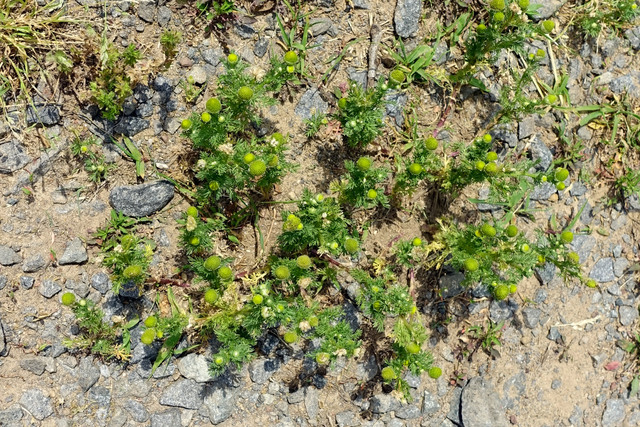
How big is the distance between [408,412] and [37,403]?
11.4 ft

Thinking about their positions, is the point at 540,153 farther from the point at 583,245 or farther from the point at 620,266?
the point at 620,266

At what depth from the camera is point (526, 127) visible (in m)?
5.45

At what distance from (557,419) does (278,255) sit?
3.54 m

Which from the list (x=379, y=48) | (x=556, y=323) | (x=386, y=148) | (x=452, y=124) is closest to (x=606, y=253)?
(x=556, y=323)

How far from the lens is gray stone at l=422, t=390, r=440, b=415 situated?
5.16 m

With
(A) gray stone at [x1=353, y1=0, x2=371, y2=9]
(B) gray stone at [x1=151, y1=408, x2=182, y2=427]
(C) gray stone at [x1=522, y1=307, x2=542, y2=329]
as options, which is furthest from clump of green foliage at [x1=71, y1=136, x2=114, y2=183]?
(C) gray stone at [x1=522, y1=307, x2=542, y2=329]

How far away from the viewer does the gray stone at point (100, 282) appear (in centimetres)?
463

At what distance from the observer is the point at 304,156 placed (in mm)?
5082

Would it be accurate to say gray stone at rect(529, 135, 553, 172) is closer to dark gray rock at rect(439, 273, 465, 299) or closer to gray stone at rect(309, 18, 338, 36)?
dark gray rock at rect(439, 273, 465, 299)

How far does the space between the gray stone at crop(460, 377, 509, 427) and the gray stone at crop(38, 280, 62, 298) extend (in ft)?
13.4

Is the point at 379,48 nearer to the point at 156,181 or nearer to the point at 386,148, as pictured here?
the point at 386,148

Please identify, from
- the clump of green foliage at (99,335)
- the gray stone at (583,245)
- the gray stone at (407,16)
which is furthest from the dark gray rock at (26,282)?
the gray stone at (583,245)

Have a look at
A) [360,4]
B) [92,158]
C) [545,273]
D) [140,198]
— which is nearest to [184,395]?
[140,198]

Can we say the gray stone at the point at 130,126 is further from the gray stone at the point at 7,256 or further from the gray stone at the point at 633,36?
the gray stone at the point at 633,36
